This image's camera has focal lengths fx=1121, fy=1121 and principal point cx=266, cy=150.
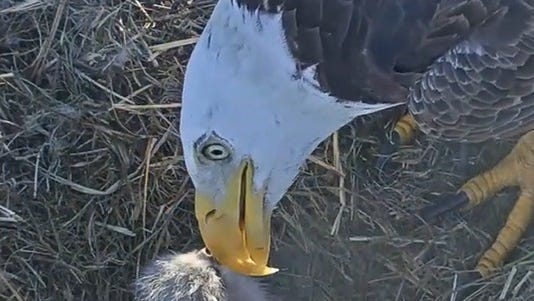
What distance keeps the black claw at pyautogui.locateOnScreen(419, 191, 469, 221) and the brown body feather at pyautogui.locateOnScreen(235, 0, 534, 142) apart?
709 mm

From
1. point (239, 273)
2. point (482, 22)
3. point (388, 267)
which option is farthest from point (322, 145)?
point (482, 22)

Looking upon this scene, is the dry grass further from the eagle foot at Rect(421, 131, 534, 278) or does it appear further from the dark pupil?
the dark pupil

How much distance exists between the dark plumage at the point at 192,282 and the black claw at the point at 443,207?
25.6 inches

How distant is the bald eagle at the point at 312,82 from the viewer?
2623 millimetres

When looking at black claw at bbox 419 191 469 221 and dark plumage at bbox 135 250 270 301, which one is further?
black claw at bbox 419 191 469 221

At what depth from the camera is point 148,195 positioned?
3.61 m

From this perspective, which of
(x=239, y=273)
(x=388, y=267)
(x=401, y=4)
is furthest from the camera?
(x=388, y=267)

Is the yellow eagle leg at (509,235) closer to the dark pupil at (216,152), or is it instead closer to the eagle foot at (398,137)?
the eagle foot at (398,137)

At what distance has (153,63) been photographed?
146 inches

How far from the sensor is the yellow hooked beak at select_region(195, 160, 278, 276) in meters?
2.77

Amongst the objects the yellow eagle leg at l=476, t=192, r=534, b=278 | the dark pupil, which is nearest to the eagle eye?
the dark pupil

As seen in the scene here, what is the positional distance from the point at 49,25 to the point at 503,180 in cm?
160

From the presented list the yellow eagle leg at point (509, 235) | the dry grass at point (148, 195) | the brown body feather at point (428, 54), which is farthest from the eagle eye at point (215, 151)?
the yellow eagle leg at point (509, 235)

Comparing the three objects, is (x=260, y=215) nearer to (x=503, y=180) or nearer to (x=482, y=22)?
(x=482, y=22)
